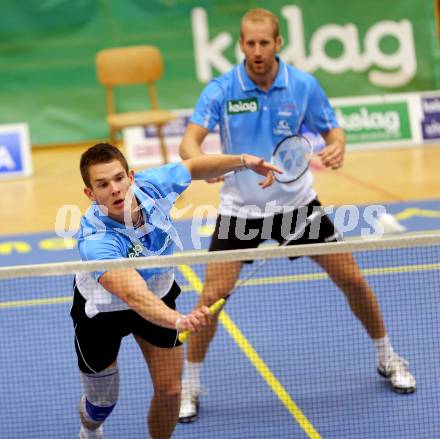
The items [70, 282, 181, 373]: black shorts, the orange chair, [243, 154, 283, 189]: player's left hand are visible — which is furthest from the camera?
the orange chair

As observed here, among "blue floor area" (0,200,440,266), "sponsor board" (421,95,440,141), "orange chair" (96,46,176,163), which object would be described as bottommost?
"blue floor area" (0,200,440,266)

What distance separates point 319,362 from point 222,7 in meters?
8.32

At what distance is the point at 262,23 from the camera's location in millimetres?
6227

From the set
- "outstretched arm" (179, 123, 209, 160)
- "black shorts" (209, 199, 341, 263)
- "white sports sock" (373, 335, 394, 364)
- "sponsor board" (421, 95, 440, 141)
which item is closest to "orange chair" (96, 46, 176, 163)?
"sponsor board" (421, 95, 440, 141)

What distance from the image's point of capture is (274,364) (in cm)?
677

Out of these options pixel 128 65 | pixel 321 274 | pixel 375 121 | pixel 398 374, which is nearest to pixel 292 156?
pixel 398 374

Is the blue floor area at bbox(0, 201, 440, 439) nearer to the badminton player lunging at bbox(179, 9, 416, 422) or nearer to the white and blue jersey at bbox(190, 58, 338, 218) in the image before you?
the badminton player lunging at bbox(179, 9, 416, 422)

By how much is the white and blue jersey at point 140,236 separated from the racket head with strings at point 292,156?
1.33m

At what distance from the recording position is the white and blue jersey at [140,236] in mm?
4703

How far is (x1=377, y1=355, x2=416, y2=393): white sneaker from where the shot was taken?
6.15 metres

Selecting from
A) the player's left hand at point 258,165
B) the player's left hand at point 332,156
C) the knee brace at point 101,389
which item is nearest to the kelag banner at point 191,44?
the player's left hand at point 332,156

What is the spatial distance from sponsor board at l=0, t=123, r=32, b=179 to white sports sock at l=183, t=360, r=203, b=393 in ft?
23.6

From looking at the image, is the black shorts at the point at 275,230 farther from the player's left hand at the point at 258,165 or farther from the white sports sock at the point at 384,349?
the player's left hand at the point at 258,165

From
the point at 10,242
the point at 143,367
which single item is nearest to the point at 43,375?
the point at 143,367
